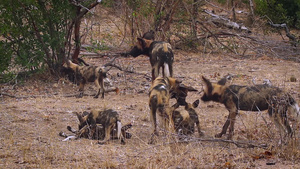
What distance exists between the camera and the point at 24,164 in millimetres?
4047

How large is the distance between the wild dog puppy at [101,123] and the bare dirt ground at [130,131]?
0.46 ft

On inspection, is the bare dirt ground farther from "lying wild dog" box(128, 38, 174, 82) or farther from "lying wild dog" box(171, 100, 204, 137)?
"lying wild dog" box(128, 38, 174, 82)

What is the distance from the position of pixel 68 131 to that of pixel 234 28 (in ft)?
27.8

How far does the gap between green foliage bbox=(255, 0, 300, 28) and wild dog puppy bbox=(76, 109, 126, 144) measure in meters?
8.19

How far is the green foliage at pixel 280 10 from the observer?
12039 mm

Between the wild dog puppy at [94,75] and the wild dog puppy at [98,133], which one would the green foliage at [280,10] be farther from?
the wild dog puppy at [98,133]

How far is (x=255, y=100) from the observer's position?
5.06 metres

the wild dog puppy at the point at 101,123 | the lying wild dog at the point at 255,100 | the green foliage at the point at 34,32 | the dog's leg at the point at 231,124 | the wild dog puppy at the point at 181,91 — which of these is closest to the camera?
the lying wild dog at the point at 255,100

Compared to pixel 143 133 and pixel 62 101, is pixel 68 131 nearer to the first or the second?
pixel 143 133

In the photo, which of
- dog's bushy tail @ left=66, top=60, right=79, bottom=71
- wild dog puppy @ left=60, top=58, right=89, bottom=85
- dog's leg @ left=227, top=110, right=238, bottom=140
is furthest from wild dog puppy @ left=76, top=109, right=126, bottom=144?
dog's bushy tail @ left=66, top=60, right=79, bottom=71

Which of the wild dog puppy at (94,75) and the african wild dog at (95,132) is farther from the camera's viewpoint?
the wild dog puppy at (94,75)

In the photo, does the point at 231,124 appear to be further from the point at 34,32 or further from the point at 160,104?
the point at 34,32

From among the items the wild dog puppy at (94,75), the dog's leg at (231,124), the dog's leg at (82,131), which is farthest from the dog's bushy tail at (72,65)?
the dog's leg at (231,124)

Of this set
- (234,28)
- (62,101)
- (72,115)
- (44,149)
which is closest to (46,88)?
(62,101)
